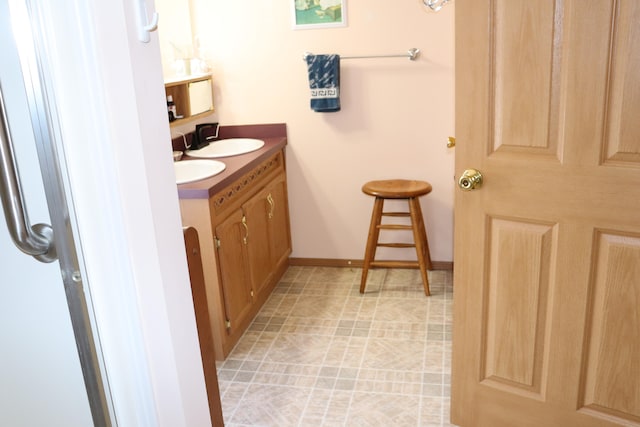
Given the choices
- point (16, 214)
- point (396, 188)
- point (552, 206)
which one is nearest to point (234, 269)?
point (396, 188)

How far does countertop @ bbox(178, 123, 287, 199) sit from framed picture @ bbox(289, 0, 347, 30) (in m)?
0.60

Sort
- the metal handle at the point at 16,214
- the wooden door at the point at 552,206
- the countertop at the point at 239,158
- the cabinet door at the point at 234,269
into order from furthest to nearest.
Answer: the cabinet door at the point at 234,269 → the countertop at the point at 239,158 → the wooden door at the point at 552,206 → the metal handle at the point at 16,214

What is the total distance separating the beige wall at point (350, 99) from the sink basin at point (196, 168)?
0.75 meters

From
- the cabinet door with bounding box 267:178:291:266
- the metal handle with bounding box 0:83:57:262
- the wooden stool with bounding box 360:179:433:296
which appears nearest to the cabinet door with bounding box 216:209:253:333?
the cabinet door with bounding box 267:178:291:266

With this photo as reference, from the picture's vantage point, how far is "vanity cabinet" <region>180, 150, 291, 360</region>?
249 cm

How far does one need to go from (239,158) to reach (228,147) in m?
0.43

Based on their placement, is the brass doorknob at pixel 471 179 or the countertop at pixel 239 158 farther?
the countertop at pixel 239 158

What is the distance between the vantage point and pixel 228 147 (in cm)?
336

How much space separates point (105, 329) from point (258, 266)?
193cm

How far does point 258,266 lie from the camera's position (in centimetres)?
303

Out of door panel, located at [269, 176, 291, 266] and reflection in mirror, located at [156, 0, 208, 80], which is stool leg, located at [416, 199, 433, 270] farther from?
reflection in mirror, located at [156, 0, 208, 80]

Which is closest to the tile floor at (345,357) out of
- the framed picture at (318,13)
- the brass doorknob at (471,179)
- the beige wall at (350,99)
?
the beige wall at (350,99)

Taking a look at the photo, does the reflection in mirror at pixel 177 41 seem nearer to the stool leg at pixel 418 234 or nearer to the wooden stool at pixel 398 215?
the wooden stool at pixel 398 215

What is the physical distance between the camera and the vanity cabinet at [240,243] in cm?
249
